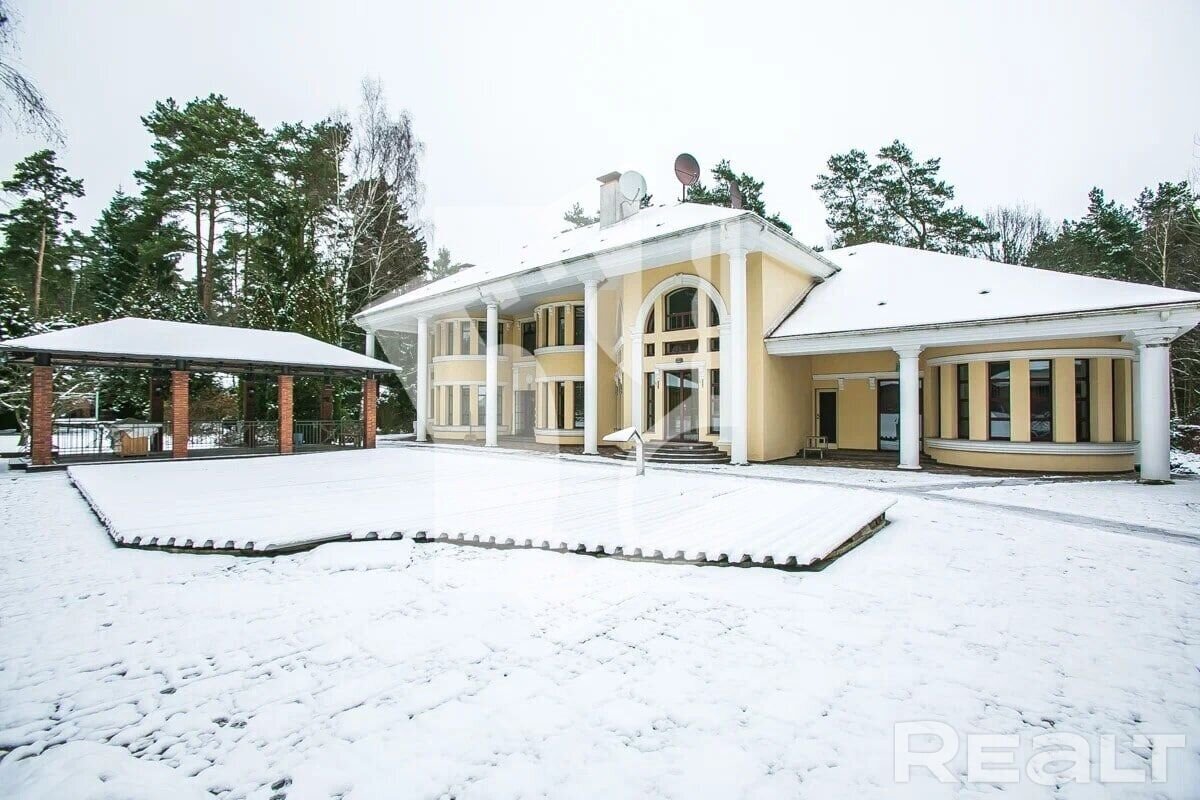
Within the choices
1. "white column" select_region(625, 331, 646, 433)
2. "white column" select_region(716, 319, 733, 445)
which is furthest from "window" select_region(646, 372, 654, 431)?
"white column" select_region(716, 319, 733, 445)

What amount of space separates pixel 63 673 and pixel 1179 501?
1496 centimetres

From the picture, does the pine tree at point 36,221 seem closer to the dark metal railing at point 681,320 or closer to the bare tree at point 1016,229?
the dark metal railing at point 681,320

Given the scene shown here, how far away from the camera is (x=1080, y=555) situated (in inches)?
230

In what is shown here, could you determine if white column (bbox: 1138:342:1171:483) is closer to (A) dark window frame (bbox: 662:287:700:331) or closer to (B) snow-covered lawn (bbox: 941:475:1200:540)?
(B) snow-covered lawn (bbox: 941:475:1200:540)

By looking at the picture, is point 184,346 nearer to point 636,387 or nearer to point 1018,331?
point 636,387

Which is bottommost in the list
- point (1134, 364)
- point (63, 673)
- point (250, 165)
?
point (63, 673)

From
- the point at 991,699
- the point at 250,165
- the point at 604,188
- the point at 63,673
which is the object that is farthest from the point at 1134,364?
the point at 250,165

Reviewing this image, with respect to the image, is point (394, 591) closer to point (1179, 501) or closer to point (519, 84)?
point (1179, 501)

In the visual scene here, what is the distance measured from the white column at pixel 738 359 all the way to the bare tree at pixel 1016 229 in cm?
2964

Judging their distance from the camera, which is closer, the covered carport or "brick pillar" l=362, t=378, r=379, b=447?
the covered carport

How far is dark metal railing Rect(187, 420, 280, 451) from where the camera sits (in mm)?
19172

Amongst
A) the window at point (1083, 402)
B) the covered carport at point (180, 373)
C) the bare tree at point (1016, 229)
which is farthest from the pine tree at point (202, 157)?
the bare tree at point (1016, 229)

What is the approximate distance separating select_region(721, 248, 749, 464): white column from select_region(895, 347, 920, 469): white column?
399 centimetres

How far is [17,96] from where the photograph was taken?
18.7 ft
